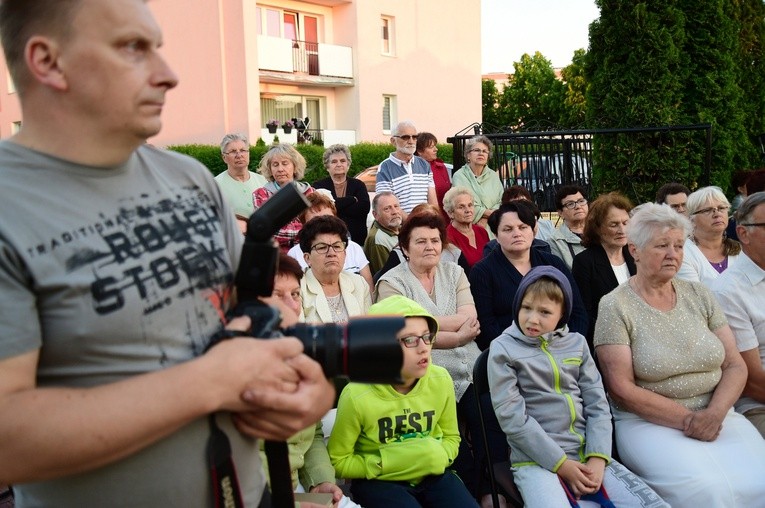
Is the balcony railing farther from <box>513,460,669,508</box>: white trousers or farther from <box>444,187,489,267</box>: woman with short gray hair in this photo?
<box>513,460,669,508</box>: white trousers

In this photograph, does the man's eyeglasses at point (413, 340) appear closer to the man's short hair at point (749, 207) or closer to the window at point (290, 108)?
the man's short hair at point (749, 207)

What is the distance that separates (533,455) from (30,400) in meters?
Answer: 2.76

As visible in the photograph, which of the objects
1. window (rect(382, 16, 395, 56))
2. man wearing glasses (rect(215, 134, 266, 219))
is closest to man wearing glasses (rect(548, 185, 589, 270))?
man wearing glasses (rect(215, 134, 266, 219))

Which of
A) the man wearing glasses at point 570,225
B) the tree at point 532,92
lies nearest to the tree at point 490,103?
the tree at point 532,92

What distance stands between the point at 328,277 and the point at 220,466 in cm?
339

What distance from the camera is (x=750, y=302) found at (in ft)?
13.0

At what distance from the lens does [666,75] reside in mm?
8656

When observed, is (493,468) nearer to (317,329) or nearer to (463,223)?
(317,329)

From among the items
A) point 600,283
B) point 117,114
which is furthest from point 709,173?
point 117,114

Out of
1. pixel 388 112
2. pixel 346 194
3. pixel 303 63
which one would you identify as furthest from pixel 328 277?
pixel 388 112

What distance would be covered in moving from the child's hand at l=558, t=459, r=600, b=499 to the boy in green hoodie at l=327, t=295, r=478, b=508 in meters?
0.48

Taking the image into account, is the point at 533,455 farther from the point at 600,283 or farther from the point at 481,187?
the point at 481,187

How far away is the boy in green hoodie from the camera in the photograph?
323 cm

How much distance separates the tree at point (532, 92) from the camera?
Answer: 40.5 m
